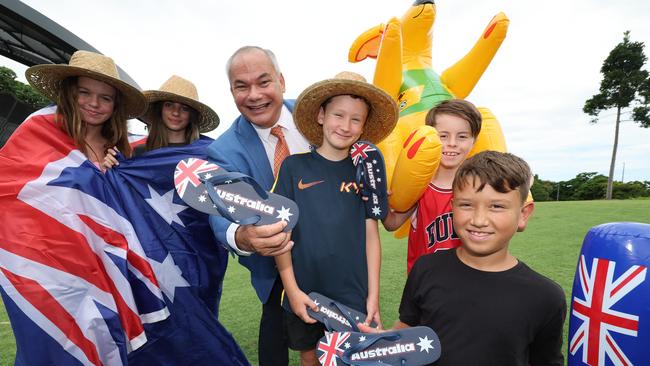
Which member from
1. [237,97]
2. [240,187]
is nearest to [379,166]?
[240,187]

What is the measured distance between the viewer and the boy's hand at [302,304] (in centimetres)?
124

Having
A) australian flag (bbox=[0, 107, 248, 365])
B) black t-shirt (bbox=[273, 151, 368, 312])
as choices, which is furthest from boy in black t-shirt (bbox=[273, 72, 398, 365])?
australian flag (bbox=[0, 107, 248, 365])

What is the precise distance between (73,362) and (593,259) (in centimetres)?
205

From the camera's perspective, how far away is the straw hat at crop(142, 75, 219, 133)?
2152 mm

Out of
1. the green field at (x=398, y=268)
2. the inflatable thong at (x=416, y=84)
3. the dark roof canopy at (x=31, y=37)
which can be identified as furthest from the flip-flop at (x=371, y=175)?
the dark roof canopy at (x=31, y=37)

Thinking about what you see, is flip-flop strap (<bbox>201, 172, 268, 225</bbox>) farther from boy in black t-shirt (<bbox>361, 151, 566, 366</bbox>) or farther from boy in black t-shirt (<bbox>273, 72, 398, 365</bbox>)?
boy in black t-shirt (<bbox>361, 151, 566, 366</bbox>)

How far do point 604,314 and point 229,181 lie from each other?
4.25 feet

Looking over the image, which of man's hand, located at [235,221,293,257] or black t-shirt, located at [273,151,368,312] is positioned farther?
black t-shirt, located at [273,151,368,312]

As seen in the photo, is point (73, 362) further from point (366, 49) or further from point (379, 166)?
point (366, 49)

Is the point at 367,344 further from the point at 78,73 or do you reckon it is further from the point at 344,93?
the point at 78,73

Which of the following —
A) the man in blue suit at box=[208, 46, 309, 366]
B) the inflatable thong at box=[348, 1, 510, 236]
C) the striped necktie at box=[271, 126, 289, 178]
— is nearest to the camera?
the inflatable thong at box=[348, 1, 510, 236]

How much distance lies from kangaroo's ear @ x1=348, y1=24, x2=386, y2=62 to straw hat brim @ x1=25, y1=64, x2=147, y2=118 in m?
1.48

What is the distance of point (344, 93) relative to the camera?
4.72ft

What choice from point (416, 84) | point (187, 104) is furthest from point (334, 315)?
point (187, 104)
